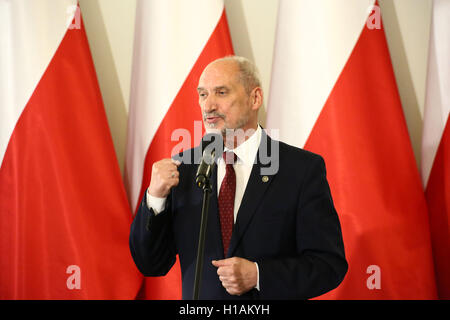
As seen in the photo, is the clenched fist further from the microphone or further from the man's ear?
the man's ear

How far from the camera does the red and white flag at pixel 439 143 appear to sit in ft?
7.71

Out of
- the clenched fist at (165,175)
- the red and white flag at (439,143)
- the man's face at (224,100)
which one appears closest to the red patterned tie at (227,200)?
the man's face at (224,100)

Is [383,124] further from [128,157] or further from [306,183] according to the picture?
[128,157]

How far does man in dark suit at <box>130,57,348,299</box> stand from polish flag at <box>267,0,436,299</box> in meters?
0.80

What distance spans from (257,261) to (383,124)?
130 cm

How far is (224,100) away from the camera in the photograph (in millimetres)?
1582

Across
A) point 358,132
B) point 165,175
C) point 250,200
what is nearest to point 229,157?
point 250,200

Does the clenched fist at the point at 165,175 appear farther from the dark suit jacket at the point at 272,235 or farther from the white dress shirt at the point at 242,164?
the white dress shirt at the point at 242,164

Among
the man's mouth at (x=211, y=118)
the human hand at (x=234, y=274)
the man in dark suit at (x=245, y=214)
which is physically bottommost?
the human hand at (x=234, y=274)

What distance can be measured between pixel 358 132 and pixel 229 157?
1031 mm

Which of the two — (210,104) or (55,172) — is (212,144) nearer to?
(210,104)

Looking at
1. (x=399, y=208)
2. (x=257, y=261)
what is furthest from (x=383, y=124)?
(x=257, y=261)

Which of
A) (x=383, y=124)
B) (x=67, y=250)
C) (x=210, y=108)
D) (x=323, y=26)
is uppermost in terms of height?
(x=323, y=26)

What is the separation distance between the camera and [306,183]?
1490mm
